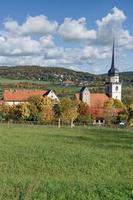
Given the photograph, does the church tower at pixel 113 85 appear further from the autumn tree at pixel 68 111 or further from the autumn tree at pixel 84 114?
the autumn tree at pixel 68 111

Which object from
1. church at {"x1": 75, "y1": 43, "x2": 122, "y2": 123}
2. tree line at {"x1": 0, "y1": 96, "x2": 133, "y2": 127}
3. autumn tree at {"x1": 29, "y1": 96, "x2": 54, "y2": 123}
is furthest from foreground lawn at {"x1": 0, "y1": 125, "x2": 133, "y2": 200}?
church at {"x1": 75, "y1": 43, "x2": 122, "y2": 123}

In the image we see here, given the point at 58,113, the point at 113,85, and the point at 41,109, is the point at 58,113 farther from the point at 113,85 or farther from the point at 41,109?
the point at 113,85

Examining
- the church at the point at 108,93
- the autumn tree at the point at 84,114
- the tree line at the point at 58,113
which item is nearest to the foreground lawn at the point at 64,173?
the tree line at the point at 58,113

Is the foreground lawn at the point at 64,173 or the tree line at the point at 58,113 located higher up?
the tree line at the point at 58,113

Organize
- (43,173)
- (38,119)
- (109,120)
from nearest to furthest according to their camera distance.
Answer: (43,173) → (38,119) → (109,120)

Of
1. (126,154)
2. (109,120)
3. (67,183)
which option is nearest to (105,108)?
(109,120)

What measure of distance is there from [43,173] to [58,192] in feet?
24.8

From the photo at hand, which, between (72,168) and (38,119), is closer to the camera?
(72,168)

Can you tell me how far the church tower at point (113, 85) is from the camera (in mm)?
152000

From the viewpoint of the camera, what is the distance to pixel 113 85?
153000mm

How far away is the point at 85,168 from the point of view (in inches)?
1105

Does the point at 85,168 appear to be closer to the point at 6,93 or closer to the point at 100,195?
the point at 100,195

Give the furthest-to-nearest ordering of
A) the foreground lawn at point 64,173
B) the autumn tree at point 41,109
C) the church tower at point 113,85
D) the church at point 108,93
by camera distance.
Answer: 1. the church tower at point 113,85
2. the church at point 108,93
3. the autumn tree at point 41,109
4. the foreground lawn at point 64,173

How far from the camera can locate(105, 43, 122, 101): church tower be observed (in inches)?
5984
